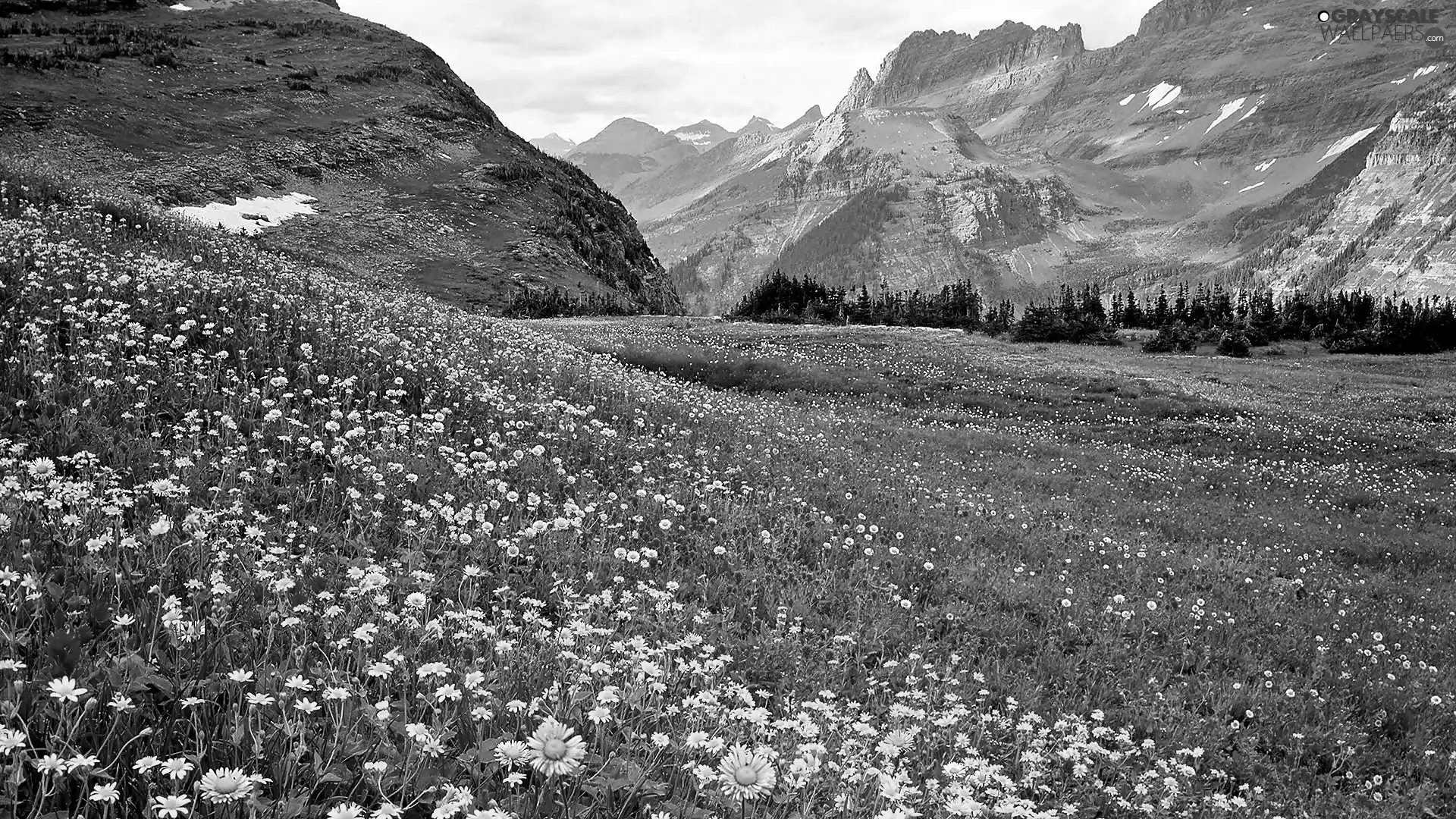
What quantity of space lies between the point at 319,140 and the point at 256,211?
94.5ft

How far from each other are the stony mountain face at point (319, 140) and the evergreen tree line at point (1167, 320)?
4749 centimetres

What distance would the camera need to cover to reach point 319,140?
13312cm

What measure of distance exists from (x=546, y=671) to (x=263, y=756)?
1.60 m

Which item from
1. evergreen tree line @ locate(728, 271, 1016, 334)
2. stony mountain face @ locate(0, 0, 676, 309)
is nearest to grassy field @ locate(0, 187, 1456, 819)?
evergreen tree line @ locate(728, 271, 1016, 334)

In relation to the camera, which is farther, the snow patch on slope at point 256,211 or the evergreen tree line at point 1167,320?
A: the snow patch on slope at point 256,211

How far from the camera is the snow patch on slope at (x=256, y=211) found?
10282 cm

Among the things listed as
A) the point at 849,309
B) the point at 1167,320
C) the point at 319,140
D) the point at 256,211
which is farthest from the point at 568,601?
the point at 319,140

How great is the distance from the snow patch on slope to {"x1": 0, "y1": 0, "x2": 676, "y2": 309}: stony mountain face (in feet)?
6.06

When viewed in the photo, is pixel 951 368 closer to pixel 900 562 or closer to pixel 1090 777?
pixel 900 562

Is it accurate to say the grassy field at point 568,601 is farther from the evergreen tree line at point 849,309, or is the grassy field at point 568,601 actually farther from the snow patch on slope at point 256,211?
the snow patch on slope at point 256,211

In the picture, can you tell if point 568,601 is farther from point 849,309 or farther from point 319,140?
point 319,140

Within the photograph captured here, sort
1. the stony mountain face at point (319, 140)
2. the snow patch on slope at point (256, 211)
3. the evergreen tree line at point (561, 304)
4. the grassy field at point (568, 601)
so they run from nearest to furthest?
1. the grassy field at point (568, 601)
2. the evergreen tree line at point (561, 304)
3. the snow patch on slope at point (256, 211)
4. the stony mountain face at point (319, 140)

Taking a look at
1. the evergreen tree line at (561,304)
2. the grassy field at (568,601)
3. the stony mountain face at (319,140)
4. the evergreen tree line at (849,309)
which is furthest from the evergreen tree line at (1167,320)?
the grassy field at (568,601)

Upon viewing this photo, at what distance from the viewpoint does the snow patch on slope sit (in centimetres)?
10282
